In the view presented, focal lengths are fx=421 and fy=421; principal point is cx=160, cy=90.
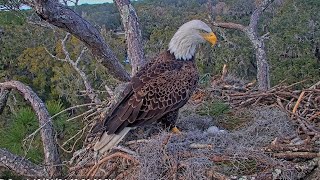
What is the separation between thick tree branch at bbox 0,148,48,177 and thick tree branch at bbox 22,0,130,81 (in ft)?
3.09

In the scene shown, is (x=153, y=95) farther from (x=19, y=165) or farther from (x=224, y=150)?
(x=19, y=165)

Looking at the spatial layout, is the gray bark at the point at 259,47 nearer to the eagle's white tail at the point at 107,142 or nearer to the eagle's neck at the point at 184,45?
the eagle's neck at the point at 184,45

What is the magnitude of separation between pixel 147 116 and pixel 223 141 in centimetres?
59

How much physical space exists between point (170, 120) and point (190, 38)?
0.67 meters

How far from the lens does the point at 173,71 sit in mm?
3215

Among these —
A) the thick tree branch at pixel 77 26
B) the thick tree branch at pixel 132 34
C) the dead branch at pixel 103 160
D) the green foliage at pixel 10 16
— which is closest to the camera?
the thick tree branch at pixel 77 26

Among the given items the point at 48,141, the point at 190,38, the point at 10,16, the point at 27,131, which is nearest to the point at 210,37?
→ the point at 190,38

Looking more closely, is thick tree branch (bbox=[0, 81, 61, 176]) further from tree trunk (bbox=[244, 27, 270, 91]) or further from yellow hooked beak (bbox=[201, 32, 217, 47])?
tree trunk (bbox=[244, 27, 270, 91])

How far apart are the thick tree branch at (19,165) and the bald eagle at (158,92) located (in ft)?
1.52

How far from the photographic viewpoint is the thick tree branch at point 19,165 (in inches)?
119

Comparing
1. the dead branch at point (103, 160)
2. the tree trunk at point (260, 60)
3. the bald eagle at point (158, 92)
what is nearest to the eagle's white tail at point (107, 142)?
the bald eagle at point (158, 92)

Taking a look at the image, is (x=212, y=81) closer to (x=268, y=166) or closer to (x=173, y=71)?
(x=173, y=71)

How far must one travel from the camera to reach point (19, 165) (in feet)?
9.89

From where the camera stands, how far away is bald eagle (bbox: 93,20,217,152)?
3.04 m
